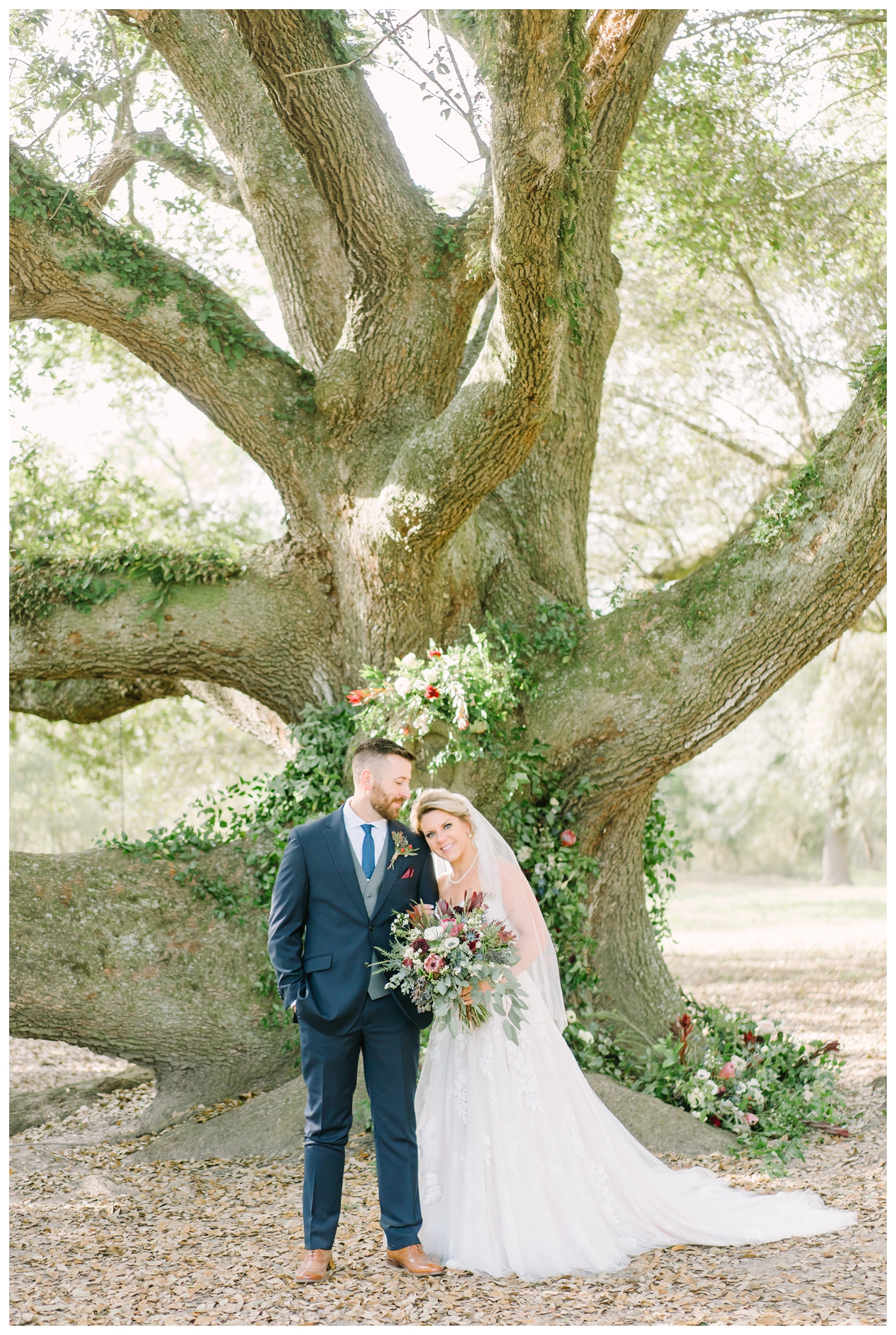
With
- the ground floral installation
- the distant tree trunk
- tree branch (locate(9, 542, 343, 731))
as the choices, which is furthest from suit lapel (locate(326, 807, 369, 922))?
the distant tree trunk

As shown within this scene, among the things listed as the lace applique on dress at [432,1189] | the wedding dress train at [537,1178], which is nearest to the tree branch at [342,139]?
the wedding dress train at [537,1178]

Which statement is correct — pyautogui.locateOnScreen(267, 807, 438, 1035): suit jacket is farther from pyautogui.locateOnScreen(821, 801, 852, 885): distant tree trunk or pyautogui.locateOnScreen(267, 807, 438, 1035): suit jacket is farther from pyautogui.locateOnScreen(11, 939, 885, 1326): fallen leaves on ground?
pyautogui.locateOnScreen(821, 801, 852, 885): distant tree trunk

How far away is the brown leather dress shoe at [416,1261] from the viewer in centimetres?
421

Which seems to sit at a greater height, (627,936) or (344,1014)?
(344,1014)

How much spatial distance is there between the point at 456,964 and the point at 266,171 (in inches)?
231

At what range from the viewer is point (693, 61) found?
29.6ft

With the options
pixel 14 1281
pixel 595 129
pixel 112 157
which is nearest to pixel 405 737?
pixel 14 1281

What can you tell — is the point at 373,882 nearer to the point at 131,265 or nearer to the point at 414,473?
the point at 414,473

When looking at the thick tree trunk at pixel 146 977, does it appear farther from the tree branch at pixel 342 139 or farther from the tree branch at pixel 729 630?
the tree branch at pixel 342 139

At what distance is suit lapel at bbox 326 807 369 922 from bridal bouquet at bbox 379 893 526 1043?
177 mm

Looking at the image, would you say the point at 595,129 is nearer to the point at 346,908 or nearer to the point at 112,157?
the point at 112,157

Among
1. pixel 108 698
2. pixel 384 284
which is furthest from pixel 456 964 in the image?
pixel 108 698

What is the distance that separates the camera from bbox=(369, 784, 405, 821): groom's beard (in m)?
4.49

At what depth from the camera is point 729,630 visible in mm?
6234
